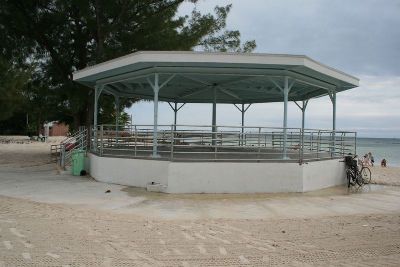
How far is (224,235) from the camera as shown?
686cm

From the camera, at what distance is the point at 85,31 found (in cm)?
2117

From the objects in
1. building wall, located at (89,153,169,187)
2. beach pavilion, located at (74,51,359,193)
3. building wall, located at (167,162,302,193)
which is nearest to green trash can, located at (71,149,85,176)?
beach pavilion, located at (74,51,359,193)

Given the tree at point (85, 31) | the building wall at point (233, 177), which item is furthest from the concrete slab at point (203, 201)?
the tree at point (85, 31)

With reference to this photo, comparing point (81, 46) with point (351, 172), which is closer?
point (351, 172)

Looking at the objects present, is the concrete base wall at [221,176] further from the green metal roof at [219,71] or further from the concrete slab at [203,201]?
the green metal roof at [219,71]

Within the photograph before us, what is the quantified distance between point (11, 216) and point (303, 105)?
14021 mm

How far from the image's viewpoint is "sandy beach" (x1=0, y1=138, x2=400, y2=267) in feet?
18.5

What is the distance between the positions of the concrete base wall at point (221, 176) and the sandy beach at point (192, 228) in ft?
1.25

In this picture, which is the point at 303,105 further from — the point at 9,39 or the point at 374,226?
the point at 9,39

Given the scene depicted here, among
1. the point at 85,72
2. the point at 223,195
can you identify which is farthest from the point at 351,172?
the point at 85,72

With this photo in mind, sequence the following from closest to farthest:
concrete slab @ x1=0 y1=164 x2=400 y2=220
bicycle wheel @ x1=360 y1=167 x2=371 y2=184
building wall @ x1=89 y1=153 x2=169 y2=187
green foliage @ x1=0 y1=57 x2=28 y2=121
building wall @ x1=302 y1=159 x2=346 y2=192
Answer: concrete slab @ x1=0 y1=164 x2=400 y2=220 → building wall @ x1=89 y1=153 x2=169 y2=187 → building wall @ x1=302 y1=159 x2=346 y2=192 → bicycle wheel @ x1=360 y1=167 x2=371 y2=184 → green foliage @ x1=0 y1=57 x2=28 y2=121

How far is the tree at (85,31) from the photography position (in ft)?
65.2

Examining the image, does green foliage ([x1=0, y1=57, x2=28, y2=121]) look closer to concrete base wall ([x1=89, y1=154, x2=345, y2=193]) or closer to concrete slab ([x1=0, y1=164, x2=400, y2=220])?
concrete slab ([x1=0, y1=164, x2=400, y2=220])

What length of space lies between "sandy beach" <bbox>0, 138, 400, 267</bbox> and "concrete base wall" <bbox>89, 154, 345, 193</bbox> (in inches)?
15.0
